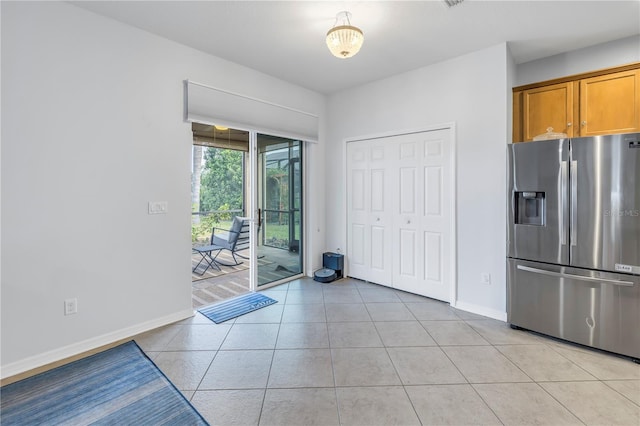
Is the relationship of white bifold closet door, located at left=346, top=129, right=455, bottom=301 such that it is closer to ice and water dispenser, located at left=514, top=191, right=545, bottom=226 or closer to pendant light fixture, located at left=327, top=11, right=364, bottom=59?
ice and water dispenser, located at left=514, top=191, right=545, bottom=226

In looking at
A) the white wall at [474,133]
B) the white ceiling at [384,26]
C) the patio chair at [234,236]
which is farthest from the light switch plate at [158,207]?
the white wall at [474,133]

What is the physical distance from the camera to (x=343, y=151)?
14.8 ft

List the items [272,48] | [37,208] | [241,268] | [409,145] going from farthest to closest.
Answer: [241,268]
[409,145]
[272,48]
[37,208]

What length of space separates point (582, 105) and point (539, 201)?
1.14 metres

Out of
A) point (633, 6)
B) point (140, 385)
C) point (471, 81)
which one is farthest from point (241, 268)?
point (633, 6)

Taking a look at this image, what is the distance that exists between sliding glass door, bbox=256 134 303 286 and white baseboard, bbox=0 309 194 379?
1304mm

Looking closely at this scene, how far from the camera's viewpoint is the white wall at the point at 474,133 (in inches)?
121

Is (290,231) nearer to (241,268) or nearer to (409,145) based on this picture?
(241,268)

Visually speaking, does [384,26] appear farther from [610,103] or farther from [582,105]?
[610,103]

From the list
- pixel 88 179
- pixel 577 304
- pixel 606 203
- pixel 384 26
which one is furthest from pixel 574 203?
pixel 88 179

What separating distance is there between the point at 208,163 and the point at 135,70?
1.15m

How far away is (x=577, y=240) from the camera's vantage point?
254 centimetres

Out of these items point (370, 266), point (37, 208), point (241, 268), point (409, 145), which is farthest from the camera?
point (241, 268)

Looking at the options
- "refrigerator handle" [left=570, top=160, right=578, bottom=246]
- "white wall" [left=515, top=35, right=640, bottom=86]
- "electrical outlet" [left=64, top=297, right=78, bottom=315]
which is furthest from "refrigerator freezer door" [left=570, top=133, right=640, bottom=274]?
"electrical outlet" [left=64, top=297, right=78, bottom=315]
